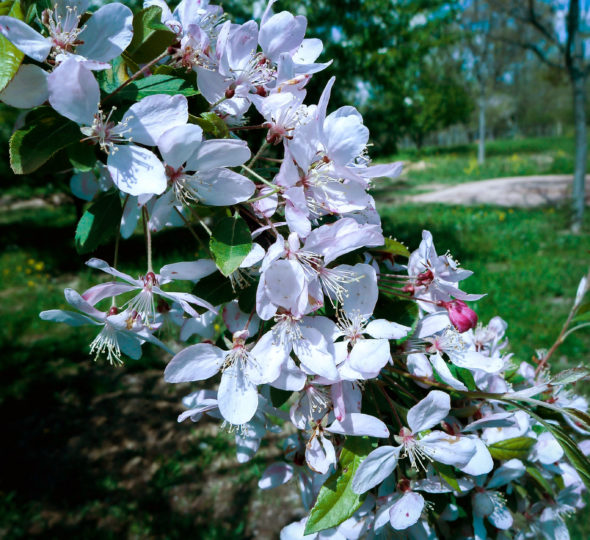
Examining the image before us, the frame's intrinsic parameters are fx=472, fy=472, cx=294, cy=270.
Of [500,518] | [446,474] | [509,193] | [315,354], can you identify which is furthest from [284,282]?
[509,193]

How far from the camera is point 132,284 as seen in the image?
699 millimetres

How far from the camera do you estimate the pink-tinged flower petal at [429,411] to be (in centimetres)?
70

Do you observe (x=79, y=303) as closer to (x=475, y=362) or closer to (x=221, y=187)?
(x=221, y=187)

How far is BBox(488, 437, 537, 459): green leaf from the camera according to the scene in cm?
88

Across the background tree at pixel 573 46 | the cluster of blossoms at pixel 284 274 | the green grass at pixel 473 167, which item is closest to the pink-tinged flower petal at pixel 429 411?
the cluster of blossoms at pixel 284 274

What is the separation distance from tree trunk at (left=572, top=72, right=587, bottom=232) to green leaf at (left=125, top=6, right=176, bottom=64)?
770 centimetres

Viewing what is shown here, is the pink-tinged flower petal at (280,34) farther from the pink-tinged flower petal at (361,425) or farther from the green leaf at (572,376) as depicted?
the green leaf at (572,376)

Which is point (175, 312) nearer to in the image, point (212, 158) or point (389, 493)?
point (212, 158)

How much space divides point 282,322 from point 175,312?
0.38m

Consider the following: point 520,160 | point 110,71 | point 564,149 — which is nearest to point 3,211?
point 110,71

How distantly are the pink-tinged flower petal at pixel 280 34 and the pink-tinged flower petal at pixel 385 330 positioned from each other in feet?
1.49

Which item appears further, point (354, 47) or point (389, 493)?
point (354, 47)

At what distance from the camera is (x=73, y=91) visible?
542 millimetres

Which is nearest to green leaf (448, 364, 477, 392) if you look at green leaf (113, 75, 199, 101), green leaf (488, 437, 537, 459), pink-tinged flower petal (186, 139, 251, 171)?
green leaf (488, 437, 537, 459)
